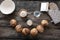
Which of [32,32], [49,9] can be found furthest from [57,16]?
[32,32]

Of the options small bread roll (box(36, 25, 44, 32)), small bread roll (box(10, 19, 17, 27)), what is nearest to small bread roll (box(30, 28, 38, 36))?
small bread roll (box(36, 25, 44, 32))

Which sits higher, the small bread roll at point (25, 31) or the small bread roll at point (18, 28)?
the small bread roll at point (18, 28)

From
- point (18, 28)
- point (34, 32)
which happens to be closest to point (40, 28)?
point (34, 32)

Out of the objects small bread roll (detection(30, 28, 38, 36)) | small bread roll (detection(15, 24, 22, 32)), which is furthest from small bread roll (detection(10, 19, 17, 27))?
small bread roll (detection(30, 28, 38, 36))

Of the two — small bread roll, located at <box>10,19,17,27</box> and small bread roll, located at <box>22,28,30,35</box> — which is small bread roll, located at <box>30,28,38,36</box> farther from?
small bread roll, located at <box>10,19,17,27</box>

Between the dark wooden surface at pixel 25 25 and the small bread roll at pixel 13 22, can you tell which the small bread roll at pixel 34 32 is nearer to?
the dark wooden surface at pixel 25 25

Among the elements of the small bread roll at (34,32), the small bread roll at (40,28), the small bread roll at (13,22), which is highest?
the small bread roll at (13,22)

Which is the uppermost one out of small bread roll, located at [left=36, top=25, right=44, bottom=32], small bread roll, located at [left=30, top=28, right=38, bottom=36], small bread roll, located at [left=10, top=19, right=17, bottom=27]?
small bread roll, located at [left=10, top=19, right=17, bottom=27]

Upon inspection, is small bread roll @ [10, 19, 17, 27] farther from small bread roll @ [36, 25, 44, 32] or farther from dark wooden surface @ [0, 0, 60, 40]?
small bread roll @ [36, 25, 44, 32]

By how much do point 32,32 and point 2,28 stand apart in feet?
0.77

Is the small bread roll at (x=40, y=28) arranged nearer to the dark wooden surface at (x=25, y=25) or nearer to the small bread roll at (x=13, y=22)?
the dark wooden surface at (x=25, y=25)

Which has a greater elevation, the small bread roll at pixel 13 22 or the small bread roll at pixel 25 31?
the small bread roll at pixel 13 22

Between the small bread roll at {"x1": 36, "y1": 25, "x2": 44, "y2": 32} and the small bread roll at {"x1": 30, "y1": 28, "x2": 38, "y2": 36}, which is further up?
the small bread roll at {"x1": 36, "y1": 25, "x2": 44, "y2": 32}

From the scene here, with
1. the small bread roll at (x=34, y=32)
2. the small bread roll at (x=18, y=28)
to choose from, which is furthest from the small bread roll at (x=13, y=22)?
the small bread roll at (x=34, y=32)
